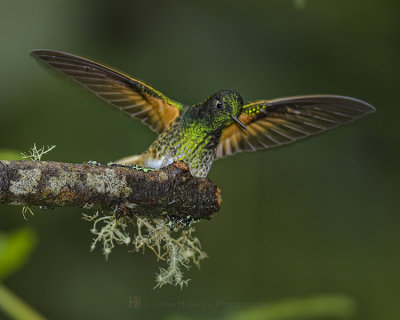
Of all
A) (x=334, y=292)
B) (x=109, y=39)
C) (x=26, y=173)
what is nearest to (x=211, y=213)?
(x=26, y=173)

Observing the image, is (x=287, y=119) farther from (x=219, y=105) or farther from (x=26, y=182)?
(x=26, y=182)

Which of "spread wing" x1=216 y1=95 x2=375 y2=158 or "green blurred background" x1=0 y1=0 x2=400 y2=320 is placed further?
→ "green blurred background" x1=0 y1=0 x2=400 y2=320

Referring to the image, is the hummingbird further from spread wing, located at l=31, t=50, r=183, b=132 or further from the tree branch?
the tree branch

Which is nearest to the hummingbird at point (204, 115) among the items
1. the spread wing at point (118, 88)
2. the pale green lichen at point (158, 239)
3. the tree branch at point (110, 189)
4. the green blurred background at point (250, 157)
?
the spread wing at point (118, 88)

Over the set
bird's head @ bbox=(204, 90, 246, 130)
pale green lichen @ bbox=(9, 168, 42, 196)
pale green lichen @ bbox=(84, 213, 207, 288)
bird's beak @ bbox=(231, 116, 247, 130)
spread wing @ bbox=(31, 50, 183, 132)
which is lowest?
pale green lichen @ bbox=(84, 213, 207, 288)

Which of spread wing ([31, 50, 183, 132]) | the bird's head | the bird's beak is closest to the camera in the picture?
spread wing ([31, 50, 183, 132])

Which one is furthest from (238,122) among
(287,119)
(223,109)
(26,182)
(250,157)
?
(250,157)

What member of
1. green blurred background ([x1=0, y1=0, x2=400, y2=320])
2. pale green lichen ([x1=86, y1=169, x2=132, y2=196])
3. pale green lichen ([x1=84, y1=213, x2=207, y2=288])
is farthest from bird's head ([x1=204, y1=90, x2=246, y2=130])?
green blurred background ([x1=0, y1=0, x2=400, y2=320])

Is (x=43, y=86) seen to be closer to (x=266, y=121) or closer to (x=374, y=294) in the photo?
(x=266, y=121)

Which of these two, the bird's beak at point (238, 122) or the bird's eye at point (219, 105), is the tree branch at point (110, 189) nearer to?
the bird's beak at point (238, 122)
